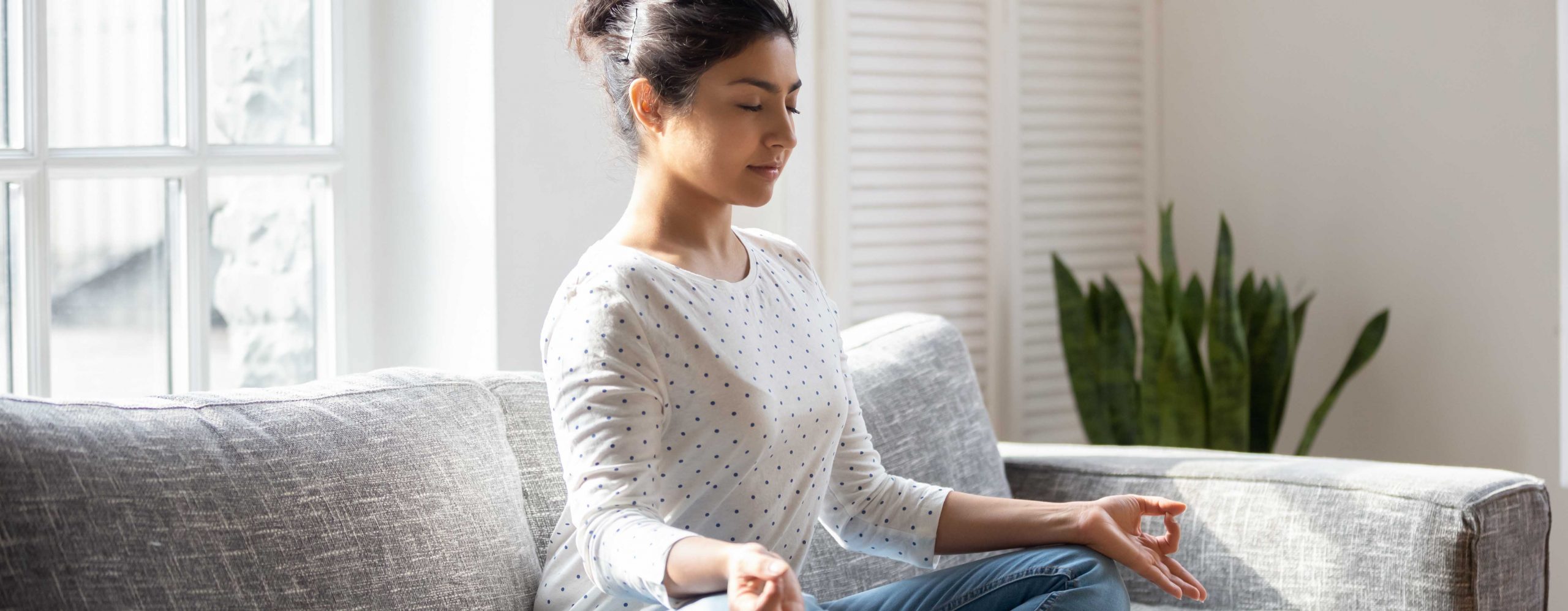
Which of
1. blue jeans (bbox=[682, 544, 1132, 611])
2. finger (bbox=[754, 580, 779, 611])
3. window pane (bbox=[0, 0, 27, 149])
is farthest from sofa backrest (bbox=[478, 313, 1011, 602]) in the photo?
window pane (bbox=[0, 0, 27, 149])

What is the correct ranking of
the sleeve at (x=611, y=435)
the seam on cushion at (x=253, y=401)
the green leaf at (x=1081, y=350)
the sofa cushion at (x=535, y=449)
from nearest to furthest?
the sleeve at (x=611, y=435) → the seam on cushion at (x=253, y=401) → the sofa cushion at (x=535, y=449) → the green leaf at (x=1081, y=350)

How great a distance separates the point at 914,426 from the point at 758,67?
28.5 inches

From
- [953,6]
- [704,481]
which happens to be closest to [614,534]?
[704,481]

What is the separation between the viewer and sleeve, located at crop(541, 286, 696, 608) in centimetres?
124

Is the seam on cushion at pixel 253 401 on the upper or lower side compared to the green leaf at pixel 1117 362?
upper

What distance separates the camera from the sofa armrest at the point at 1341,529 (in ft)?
5.63

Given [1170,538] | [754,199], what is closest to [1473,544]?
[1170,538]

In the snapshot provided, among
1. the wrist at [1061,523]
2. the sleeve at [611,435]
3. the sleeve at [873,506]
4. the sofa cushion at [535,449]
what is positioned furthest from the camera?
the sofa cushion at [535,449]

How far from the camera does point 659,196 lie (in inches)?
58.2

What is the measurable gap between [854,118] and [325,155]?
99 cm

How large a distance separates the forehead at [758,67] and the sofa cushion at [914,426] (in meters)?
0.63

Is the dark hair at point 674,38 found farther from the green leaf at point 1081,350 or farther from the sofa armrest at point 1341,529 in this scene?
the green leaf at point 1081,350

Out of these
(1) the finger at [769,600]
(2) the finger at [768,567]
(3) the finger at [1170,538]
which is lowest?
(3) the finger at [1170,538]

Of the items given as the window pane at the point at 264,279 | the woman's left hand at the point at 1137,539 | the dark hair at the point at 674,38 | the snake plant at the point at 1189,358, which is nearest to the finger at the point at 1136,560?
the woman's left hand at the point at 1137,539
